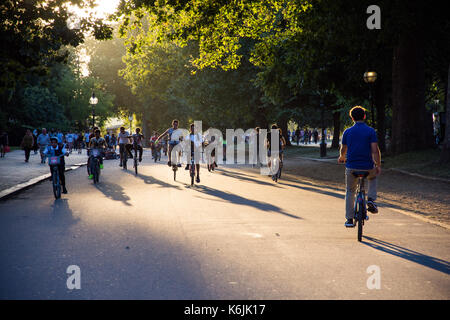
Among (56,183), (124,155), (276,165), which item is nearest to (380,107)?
(276,165)

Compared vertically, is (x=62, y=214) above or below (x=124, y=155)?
below

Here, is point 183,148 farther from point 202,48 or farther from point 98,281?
point 98,281

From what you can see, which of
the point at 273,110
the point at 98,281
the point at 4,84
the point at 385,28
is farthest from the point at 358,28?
the point at 273,110

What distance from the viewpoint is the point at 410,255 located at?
6.52 meters

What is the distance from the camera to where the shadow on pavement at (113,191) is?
42.2 ft

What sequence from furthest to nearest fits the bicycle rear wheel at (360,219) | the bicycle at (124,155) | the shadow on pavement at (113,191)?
the bicycle at (124,155), the shadow on pavement at (113,191), the bicycle rear wheel at (360,219)

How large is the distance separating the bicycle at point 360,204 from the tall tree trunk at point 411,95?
48.4ft

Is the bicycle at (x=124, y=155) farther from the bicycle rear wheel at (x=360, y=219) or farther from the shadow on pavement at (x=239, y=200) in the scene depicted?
the bicycle rear wheel at (x=360, y=219)

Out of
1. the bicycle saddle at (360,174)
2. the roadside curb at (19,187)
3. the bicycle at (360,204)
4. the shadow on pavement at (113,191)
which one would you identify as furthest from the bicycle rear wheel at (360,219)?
the roadside curb at (19,187)

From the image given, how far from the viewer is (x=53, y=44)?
48.2 ft

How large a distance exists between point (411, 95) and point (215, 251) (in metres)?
16.9

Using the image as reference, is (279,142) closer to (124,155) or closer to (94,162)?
(94,162)

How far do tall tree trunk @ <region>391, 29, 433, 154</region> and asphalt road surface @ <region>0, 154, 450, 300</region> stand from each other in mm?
10883
